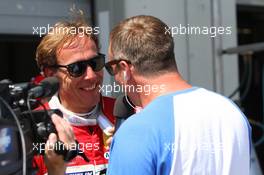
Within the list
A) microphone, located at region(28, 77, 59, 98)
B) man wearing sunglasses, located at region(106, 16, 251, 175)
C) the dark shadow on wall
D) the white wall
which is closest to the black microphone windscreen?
microphone, located at region(28, 77, 59, 98)

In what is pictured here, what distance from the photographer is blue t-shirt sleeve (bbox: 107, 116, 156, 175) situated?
1.52 m

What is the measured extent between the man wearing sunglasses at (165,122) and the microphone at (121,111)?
41 centimetres

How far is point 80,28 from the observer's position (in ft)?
7.39

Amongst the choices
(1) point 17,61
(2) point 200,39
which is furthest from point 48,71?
(2) point 200,39

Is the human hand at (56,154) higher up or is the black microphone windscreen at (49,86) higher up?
the black microphone windscreen at (49,86)

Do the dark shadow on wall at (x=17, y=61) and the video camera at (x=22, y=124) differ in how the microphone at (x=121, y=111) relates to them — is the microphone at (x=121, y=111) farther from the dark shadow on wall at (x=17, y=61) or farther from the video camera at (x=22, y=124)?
the dark shadow on wall at (x=17, y=61)

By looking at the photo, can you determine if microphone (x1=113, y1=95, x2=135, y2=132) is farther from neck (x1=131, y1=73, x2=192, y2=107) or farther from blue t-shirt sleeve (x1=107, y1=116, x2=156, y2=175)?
blue t-shirt sleeve (x1=107, y1=116, x2=156, y2=175)

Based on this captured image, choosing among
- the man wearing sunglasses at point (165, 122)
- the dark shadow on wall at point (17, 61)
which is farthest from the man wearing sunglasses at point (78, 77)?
the dark shadow on wall at point (17, 61)

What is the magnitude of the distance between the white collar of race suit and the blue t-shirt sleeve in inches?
25.4

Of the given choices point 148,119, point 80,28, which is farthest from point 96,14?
point 148,119

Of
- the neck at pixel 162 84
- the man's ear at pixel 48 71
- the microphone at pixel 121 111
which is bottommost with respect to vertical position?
the microphone at pixel 121 111

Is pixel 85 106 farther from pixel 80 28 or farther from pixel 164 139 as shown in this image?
pixel 164 139

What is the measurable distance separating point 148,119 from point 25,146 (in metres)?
0.38

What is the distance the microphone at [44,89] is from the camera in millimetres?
1468
